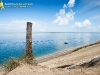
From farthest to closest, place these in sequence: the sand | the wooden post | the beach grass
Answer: the sand → the wooden post → the beach grass

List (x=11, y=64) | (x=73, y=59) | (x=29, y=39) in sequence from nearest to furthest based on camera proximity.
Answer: (x=11, y=64) < (x=29, y=39) < (x=73, y=59)

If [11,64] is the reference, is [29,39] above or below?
above

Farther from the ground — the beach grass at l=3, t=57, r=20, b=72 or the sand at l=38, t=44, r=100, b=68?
the beach grass at l=3, t=57, r=20, b=72

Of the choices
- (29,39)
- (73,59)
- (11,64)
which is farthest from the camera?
(73,59)

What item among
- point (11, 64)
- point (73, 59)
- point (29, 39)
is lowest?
point (73, 59)

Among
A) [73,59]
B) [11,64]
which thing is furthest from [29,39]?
[73,59]

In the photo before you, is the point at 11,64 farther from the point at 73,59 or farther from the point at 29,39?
the point at 73,59

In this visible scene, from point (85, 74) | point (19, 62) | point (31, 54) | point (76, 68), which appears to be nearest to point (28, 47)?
point (31, 54)

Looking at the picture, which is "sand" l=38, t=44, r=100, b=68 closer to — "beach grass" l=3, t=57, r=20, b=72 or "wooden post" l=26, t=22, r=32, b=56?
"wooden post" l=26, t=22, r=32, b=56

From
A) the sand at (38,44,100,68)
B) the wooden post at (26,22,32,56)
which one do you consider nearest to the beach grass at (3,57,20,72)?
the wooden post at (26,22,32,56)

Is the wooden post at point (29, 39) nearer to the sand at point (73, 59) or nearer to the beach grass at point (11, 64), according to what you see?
the beach grass at point (11, 64)

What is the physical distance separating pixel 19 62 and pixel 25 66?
35.6 inches

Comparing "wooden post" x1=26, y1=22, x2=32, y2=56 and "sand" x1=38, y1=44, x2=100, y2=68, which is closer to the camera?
"wooden post" x1=26, y1=22, x2=32, y2=56

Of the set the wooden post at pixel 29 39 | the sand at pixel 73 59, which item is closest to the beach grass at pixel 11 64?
the wooden post at pixel 29 39
